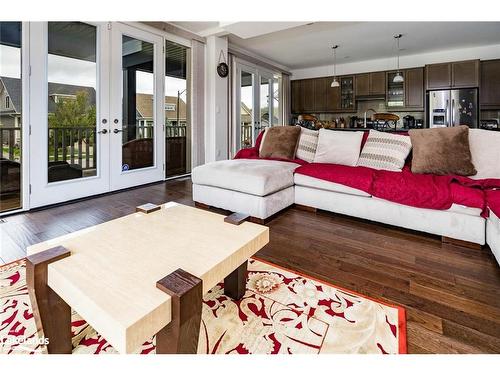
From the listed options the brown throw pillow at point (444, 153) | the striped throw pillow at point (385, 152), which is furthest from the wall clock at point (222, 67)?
the brown throw pillow at point (444, 153)

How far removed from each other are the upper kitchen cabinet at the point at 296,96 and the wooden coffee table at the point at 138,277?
22.6ft

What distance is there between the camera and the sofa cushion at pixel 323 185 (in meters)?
2.71

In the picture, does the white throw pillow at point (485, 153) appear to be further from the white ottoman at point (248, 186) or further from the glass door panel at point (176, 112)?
the glass door panel at point (176, 112)

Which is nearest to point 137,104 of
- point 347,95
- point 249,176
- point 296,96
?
point 249,176

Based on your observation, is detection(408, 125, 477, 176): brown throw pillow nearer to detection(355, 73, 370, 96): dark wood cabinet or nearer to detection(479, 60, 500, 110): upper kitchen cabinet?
detection(479, 60, 500, 110): upper kitchen cabinet

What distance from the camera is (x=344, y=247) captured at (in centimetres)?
222

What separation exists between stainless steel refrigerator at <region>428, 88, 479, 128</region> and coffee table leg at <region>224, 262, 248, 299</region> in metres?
6.05

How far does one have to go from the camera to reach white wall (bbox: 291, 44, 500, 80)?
576 cm

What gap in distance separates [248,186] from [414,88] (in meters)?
5.41

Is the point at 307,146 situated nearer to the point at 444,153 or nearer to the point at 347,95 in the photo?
the point at 444,153

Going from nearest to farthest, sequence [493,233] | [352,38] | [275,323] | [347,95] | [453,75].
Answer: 1. [275,323]
2. [493,233]
3. [352,38]
4. [453,75]
5. [347,95]

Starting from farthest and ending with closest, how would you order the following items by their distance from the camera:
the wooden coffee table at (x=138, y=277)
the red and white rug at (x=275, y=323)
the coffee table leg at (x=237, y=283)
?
the coffee table leg at (x=237, y=283)
the red and white rug at (x=275, y=323)
the wooden coffee table at (x=138, y=277)

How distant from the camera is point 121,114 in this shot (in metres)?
3.94
